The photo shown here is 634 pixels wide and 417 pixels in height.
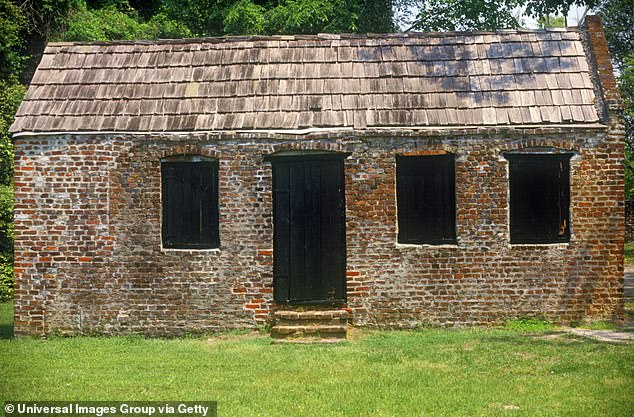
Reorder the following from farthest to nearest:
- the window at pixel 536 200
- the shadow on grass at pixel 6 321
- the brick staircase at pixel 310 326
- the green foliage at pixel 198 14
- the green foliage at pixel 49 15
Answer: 1. the green foliage at pixel 198 14
2. the green foliage at pixel 49 15
3. the shadow on grass at pixel 6 321
4. the window at pixel 536 200
5. the brick staircase at pixel 310 326

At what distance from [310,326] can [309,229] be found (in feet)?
5.60

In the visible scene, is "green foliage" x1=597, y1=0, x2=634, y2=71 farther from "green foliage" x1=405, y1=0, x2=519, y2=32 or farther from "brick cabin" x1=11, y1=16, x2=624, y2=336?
"brick cabin" x1=11, y1=16, x2=624, y2=336

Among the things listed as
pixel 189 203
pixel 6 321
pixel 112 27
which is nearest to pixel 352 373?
pixel 189 203

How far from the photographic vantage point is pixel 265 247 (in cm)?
1259

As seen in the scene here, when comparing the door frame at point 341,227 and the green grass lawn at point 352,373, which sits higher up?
the door frame at point 341,227

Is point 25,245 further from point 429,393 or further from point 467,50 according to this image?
point 467,50

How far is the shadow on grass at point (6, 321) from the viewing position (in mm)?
13531

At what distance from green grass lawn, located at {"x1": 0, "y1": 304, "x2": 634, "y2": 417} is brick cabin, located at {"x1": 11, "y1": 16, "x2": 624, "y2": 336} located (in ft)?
2.42

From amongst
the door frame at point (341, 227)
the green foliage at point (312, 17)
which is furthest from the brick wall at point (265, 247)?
the green foliage at point (312, 17)

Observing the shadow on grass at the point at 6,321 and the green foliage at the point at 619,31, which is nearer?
the shadow on grass at the point at 6,321

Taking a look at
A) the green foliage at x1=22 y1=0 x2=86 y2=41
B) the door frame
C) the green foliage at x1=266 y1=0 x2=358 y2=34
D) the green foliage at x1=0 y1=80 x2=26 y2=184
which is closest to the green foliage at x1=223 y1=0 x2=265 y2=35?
the green foliage at x1=266 y1=0 x2=358 y2=34

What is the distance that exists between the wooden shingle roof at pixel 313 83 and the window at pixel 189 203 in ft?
2.40

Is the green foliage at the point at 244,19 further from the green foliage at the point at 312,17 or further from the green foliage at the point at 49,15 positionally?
the green foliage at the point at 49,15

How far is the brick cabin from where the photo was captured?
41.1 ft
